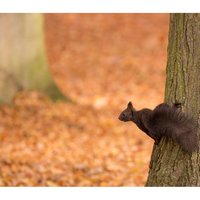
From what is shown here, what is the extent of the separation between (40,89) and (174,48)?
4943mm

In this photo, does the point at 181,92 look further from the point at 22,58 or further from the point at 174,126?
the point at 22,58

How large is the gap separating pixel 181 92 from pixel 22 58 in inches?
208

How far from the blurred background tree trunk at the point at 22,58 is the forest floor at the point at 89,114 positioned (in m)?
0.32

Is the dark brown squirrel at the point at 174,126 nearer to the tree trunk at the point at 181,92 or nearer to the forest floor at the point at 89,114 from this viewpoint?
the tree trunk at the point at 181,92

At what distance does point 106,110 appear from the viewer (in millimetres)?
8250

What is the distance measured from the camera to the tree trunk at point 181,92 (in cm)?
331

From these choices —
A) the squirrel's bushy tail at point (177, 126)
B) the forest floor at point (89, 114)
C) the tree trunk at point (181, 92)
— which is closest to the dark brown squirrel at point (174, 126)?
the squirrel's bushy tail at point (177, 126)

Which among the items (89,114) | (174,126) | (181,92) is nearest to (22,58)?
(89,114)

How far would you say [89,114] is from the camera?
782 cm

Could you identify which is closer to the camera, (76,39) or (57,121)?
(57,121)

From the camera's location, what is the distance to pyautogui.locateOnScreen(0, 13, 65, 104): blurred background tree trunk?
24.1 feet

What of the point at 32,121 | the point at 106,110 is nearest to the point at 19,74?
the point at 32,121

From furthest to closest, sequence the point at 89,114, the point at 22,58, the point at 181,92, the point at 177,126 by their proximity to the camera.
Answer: the point at 89,114, the point at 22,58, the point at 181,92, the point at 177,126

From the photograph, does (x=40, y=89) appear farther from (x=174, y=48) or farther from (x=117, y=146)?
(x=174, y=48)
